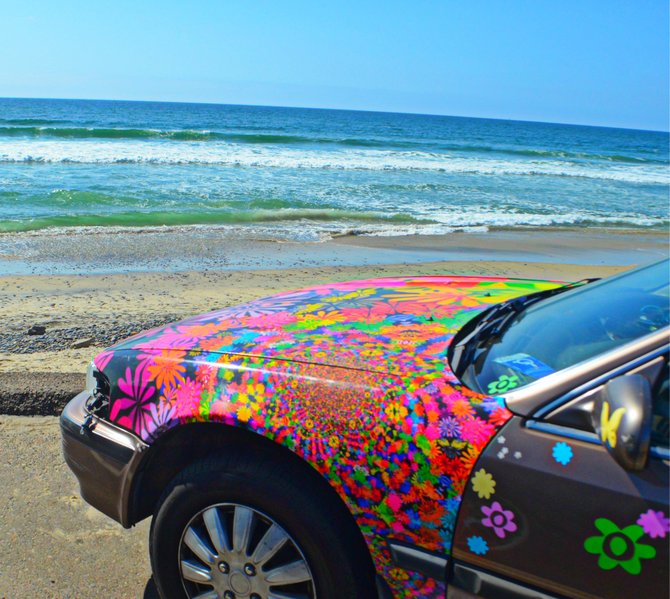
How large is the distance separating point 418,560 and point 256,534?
488mm

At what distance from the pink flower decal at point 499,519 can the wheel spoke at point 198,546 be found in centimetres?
86

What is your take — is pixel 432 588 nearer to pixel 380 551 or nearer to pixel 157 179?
pixel 380 551

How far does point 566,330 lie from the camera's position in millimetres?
1978

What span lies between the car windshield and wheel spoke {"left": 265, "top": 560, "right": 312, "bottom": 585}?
27.7 inches

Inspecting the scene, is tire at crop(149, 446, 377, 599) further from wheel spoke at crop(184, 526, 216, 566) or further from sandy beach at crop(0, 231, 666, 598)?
sandy beach at crop(0, 231, 666, 598)

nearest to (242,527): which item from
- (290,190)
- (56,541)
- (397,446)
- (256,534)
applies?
(256,534)

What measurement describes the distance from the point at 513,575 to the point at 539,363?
553 millimetres

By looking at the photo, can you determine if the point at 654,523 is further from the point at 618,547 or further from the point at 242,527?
the point at 242,527

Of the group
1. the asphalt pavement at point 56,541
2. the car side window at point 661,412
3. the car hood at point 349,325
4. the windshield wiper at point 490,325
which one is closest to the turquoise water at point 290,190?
the asphalt pavement at point 56,541

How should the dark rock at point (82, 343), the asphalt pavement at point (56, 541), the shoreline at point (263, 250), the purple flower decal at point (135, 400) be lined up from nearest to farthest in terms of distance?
the purple flower decal at point (135, 400)
the asphalt pavement at point (56, 541)
the dark rock at point (82, 343)
the shoreline at point (263, 250)

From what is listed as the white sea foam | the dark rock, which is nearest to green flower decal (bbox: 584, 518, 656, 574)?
the dark rock

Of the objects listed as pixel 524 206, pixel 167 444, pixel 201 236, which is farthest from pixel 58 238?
pixel 524 206

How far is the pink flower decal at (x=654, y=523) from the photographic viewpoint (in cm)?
138

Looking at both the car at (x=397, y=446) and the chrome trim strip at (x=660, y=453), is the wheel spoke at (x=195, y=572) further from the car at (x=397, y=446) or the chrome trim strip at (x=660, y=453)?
the chrome trim strip at (x=660, y=453)
